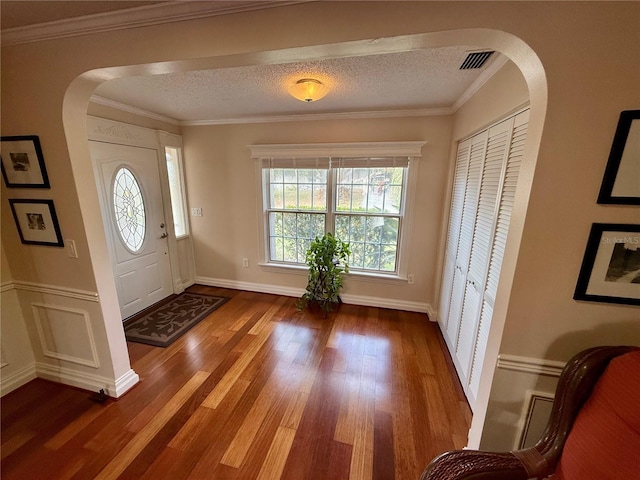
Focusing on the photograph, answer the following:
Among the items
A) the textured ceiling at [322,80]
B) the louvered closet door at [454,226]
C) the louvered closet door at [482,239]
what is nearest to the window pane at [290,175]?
the textured ceiling at [322,80]

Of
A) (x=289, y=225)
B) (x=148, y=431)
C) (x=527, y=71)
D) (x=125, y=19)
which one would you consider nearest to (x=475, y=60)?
(x=527, y=71)

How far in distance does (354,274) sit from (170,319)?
2220 mm

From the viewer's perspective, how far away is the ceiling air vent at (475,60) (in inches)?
59.3

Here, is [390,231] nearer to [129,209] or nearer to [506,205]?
[506,205]

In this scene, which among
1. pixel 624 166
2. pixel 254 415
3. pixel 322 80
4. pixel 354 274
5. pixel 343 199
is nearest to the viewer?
pixel 624 166

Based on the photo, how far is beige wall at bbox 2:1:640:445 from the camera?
0.85m

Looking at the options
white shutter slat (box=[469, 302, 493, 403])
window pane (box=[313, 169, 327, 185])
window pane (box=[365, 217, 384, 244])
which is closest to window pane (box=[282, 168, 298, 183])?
window pane (box=[313, 169, 327, 185])

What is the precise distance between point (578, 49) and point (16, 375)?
12.2 ft

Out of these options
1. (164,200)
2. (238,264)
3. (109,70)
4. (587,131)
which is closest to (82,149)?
(109,70)

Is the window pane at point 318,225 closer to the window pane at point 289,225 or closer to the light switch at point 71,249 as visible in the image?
the window pane at point 289,225

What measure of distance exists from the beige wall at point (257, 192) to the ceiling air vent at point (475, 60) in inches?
37.0

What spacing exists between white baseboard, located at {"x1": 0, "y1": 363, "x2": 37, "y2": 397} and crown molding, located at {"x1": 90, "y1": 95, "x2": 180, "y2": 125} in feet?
7.70

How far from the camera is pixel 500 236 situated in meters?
1.45

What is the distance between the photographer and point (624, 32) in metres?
0.81
